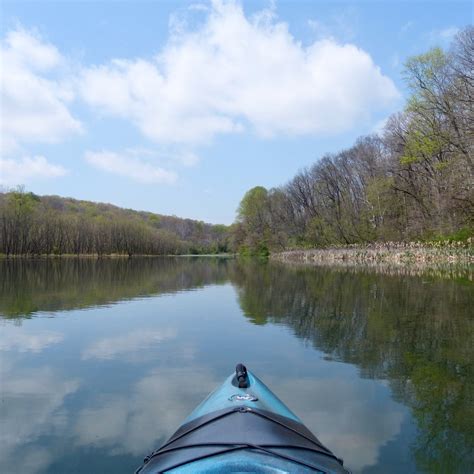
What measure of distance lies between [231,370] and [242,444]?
12.5ft

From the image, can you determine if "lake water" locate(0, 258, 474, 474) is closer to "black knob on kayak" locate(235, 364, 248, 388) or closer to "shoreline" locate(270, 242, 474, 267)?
"black knob on kayak" locate(235, 364, 248, 388)

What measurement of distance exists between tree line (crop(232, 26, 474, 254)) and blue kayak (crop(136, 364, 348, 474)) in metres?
23.5

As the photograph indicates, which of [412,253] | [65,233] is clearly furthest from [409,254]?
[65,233]

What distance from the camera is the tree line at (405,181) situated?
24.7 metres

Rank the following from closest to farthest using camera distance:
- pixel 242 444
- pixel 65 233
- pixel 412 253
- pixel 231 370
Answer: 1. pixel 242 444
2. pixel 231 370
3. pixel 412 253
4. pixel 65 233

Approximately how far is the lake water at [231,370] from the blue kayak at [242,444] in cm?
91

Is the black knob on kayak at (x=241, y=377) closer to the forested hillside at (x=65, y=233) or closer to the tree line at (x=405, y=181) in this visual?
the tree line at (x=405, y=181)

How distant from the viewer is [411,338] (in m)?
7.94

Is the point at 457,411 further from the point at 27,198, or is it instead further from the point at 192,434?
the point at 27,198

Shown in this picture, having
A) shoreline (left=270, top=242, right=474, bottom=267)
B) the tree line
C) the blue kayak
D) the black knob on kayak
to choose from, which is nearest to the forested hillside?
the tree line

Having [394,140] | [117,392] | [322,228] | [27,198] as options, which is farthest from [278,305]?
[27,198]

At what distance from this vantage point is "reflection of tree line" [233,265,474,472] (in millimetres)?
4242

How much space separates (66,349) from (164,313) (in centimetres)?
417

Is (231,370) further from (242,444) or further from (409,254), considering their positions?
(409,254)
